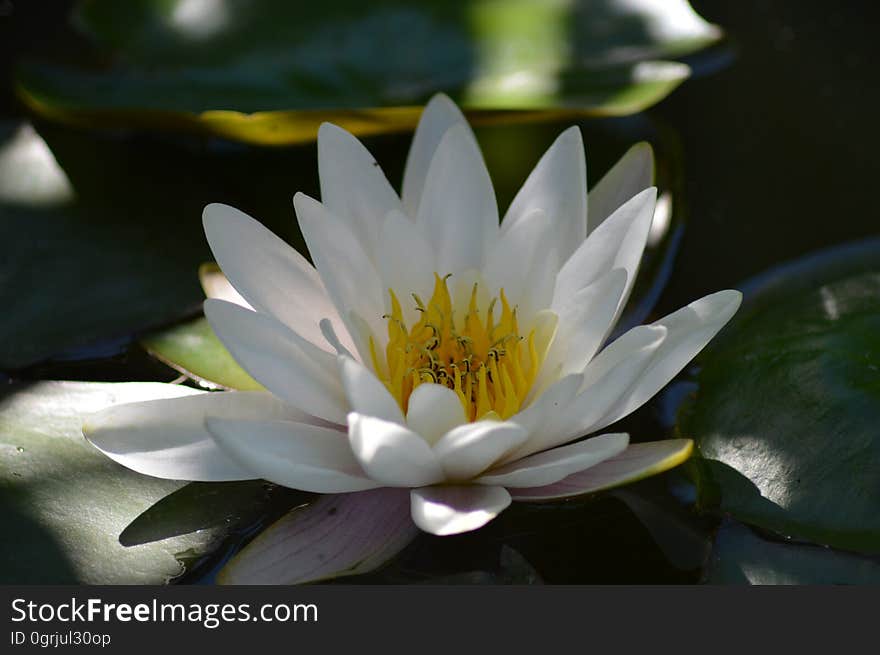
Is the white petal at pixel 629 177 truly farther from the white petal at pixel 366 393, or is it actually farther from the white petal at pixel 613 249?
the white petal at pixel 366 393

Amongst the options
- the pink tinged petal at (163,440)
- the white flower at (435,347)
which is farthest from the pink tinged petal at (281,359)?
the pink tinged petal at (163,440)

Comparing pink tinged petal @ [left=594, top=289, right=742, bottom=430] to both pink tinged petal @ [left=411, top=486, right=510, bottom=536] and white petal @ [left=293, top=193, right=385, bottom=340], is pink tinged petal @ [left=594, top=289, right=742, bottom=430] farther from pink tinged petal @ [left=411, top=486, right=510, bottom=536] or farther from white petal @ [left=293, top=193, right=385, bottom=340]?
white petal @ [left=293, top=193, right=385, bottom=340]

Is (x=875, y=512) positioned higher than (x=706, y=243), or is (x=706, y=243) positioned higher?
(x=706, y=243)

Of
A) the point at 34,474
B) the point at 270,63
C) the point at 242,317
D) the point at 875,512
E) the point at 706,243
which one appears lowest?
the point at 875,512

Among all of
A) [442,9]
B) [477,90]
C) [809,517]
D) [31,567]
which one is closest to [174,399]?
[31,567]

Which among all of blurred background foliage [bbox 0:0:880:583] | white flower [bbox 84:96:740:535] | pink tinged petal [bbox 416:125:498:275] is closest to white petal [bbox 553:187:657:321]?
white flower [bbox 84:96:740:535]

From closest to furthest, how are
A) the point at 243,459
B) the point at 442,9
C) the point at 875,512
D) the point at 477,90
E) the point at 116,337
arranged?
the point at 243,459 → the point at 875,512 → the point at 116,337 → the point at 477,90 → the point at 442,9

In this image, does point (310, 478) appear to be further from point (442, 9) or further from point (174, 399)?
point (442, 9)

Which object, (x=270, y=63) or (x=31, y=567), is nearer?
(x=31, y=567)
